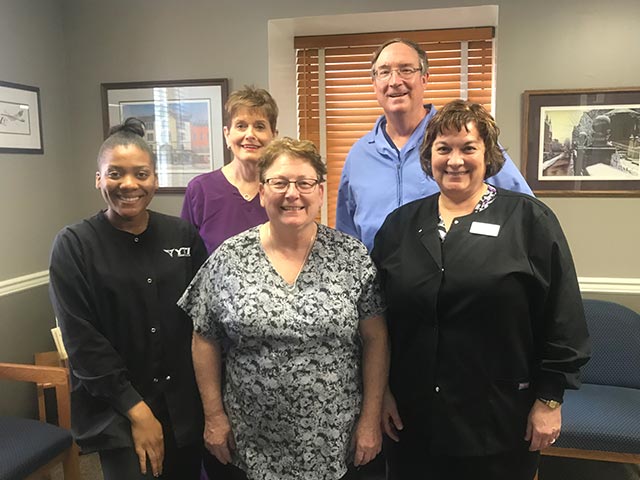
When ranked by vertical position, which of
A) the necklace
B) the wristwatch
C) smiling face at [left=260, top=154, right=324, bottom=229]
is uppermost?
smiling face at [left=260, top=154, right=324, bottom=229]

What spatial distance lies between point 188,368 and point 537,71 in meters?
2.19

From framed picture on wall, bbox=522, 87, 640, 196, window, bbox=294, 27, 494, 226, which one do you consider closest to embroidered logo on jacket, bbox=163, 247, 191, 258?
framed picture on wall, bbox=522, 87, 640, 196

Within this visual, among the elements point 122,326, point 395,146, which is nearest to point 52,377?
point 122,326

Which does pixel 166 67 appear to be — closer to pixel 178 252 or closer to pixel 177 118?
pixel 177 118

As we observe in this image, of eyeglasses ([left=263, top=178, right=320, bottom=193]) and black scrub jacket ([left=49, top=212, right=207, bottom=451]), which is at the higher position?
eyeglasses ([left=263, top=178, right=320, bottom=193])

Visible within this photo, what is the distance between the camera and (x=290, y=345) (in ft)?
4.50

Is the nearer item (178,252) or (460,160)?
(460,160)

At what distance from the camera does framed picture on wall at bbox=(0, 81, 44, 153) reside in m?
2.68

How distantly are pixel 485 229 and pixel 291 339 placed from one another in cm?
58

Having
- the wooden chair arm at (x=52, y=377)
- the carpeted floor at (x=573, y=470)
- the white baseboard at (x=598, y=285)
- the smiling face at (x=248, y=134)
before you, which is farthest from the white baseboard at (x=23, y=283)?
the smiling face at (x=248, y=134)

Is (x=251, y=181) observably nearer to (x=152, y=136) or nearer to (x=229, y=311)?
(x=229, y=311)

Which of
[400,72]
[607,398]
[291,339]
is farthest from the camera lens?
[607,398]

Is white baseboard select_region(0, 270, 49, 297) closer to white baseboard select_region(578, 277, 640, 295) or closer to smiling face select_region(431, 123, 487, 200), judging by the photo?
smiling face select_region(431, 123, 487, 200)

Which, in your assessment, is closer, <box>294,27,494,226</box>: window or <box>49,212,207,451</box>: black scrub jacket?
<box>49,212,207,451</box>: black scrub jacket
